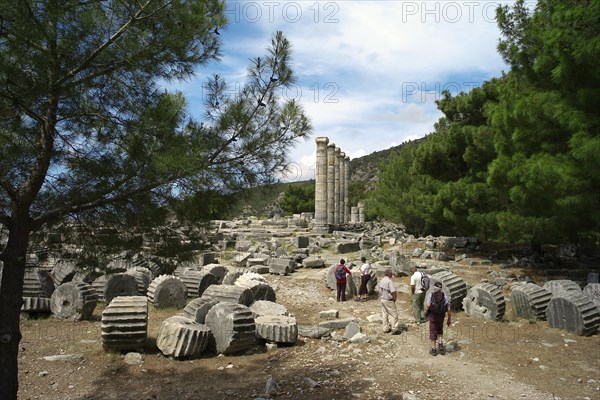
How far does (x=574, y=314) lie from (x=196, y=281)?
934 centimetres

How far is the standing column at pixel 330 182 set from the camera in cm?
3506

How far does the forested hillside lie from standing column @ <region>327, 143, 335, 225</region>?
40.9ft

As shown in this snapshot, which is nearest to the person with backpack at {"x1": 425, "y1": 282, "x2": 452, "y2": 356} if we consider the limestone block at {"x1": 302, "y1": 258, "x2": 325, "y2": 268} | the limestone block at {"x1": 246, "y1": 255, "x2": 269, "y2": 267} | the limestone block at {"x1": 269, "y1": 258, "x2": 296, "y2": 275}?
the limestone block at {"x1": 269, "y1": 258, "x2": 296, "y2": 275}

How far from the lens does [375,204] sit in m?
45.1

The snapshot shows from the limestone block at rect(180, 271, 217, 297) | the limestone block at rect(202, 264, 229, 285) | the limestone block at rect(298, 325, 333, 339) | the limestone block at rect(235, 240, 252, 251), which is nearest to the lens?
the limestone block at rect(298, 325, 333, 339)

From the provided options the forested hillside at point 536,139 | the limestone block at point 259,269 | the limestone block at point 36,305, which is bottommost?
the limestone block at point 36,305

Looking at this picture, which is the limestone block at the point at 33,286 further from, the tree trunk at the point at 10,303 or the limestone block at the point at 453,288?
the limestone block at the point at 453,288

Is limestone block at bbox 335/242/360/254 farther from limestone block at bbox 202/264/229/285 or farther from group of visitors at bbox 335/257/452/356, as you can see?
group of visitors at bbox 335/257/452/356

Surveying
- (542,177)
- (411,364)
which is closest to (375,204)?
(542,177)

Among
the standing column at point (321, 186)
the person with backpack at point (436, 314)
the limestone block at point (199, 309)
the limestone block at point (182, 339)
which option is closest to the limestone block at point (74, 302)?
the limestone block at point (199, 309)

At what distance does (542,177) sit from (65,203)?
11.1 m

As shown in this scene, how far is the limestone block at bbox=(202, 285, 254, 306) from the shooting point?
10789 millimetres

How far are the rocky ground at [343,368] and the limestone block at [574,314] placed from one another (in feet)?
0.58

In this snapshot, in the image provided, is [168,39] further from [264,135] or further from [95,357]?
[95,357]
